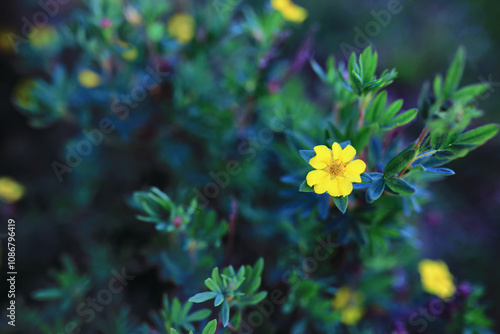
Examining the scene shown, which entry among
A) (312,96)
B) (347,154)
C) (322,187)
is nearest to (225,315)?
(322,187)

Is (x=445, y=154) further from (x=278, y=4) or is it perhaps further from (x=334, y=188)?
(x=278, y=4)

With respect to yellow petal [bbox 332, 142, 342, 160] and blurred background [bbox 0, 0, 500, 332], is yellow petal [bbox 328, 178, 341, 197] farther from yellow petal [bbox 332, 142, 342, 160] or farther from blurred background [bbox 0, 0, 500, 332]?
blurred background [bbox 0, 0, 500, 332]

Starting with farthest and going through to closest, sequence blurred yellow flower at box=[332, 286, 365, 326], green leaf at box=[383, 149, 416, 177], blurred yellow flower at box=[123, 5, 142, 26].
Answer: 1. blurred yellow flower at box=[123, 5, 142, 26]
2. blurred yellow flower at box=[332, 286, 365, 326]
3. green leaf at box=[383, 149, 416, 177]

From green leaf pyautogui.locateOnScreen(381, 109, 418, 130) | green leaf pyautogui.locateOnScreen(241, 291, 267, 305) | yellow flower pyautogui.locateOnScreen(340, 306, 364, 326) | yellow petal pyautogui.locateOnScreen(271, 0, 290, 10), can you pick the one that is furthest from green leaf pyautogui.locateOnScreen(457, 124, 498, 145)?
yellow petal pyautogui.locateOnScreen(271, 0, 290, 10)

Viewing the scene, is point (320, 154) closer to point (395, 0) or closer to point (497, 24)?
point (395, 0)

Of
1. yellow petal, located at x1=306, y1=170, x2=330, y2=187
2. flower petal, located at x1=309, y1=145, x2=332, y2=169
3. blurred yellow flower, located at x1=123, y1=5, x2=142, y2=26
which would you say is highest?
blurred yellow flower, located at x1=123, y1=5, x2=142, y2=26

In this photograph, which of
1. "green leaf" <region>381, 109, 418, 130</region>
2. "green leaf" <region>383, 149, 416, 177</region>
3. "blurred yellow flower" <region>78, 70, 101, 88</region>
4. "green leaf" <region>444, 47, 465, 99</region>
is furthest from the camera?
"blurred yellow flower" <region>78, 70, 101, 88</region>

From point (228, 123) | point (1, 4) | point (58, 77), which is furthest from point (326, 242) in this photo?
point (1, 4)

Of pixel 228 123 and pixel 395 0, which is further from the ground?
pixel 228 123
